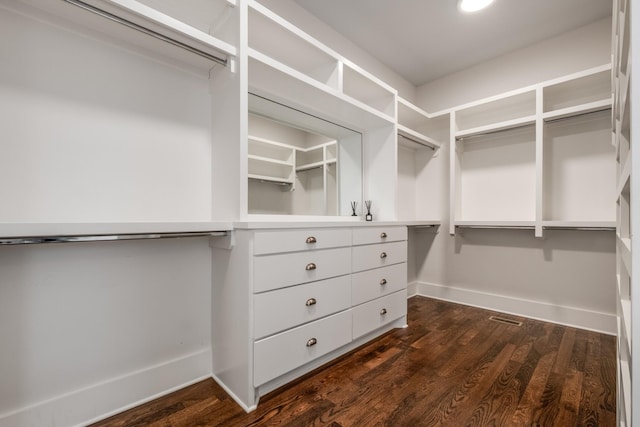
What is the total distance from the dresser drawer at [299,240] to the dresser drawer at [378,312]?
1.71ft

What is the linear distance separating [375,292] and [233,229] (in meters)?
1.20

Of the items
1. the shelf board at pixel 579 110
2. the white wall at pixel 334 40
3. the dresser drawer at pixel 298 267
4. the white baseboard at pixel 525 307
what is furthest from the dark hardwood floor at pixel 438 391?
the white wall at pixel 334 40

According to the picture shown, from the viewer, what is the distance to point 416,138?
2914 mm

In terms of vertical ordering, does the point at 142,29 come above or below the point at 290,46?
below

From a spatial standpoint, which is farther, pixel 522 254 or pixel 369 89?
pixel 522 254

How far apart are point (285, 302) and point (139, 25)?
1.49 m

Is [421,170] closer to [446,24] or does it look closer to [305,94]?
[446,24]

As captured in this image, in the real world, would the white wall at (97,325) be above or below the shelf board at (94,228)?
below

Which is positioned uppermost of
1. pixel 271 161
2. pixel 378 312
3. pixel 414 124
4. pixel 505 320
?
pixel 414 124

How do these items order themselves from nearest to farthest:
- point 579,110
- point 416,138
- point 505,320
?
point 579,110, point 505,320, point 416,138

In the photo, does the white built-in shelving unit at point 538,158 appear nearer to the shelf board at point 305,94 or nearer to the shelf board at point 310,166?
the shelf board at point 305,94

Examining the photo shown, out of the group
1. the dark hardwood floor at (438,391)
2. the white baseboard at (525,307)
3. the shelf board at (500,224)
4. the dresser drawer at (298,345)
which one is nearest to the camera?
the dark hardwood floor at (438,391)

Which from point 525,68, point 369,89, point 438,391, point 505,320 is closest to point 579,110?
point 525,68

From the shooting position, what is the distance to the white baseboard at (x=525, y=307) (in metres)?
2.32
